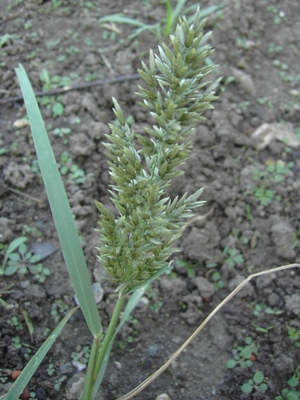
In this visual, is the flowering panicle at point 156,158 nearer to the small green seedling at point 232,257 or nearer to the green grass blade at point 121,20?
the small green seedling at point 232,257

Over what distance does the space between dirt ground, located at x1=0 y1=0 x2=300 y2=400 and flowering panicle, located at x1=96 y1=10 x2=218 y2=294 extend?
71 centimetres

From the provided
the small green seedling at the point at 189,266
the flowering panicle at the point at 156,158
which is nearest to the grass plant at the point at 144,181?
the flowering panicle at the point at 156,158

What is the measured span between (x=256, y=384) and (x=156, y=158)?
122 centimetres

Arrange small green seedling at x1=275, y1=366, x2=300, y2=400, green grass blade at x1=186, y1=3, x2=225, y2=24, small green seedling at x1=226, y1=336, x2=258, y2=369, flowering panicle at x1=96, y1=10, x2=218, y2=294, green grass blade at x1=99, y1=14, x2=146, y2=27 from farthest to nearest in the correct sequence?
green grass blade at x1=186, y1=3, x2=225, y2=24, green grass blade at x1=99, y1=14, x2=146, y2=27, small green seedling at x1=226, y1=336, x2=258, y2=369, small green seedling at x1=275, y1=366, x2=300, y2=400, flowering panicle at x1=96, y1=10, x2=218, y2=294

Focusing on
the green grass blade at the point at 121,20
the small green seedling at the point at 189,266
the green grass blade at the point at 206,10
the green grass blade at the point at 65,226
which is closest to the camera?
the green grass blade at the point at 65,226

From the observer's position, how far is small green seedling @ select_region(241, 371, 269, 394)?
2012mm

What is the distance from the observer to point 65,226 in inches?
63.7

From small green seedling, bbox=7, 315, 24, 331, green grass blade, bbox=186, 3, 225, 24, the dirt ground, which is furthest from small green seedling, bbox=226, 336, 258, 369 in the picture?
green grass blade, bbox=186, 3, 225, 24

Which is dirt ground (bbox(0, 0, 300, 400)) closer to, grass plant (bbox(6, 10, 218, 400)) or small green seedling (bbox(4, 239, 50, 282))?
small green seedling (bbox(4, 239, 50, 282))

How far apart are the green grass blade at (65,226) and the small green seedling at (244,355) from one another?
0.77m

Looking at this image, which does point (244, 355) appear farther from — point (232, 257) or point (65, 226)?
point (65, 226)

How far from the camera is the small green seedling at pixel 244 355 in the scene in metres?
2.10

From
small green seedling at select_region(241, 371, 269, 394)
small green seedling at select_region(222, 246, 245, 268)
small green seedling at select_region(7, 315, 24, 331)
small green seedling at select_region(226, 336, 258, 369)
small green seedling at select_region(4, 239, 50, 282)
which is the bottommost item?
small green seedling at select_region(241, 371, 269, 394)

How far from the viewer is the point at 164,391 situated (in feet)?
6.57
